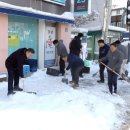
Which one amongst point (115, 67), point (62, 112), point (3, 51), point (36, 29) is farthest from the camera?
point (36, 29)

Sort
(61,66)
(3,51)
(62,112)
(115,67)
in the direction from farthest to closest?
(61,66) < (3,51) < (115,67) < (62,112)

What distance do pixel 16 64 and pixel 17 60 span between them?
283 millimetres

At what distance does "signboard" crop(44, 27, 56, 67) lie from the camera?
1605cm

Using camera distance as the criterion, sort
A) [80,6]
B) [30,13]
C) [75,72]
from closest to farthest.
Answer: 1. [75,72]
2. [30,13]
3. [80,6]

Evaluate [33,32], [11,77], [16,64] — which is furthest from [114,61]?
[33,32]

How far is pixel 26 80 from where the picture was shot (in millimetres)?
12492

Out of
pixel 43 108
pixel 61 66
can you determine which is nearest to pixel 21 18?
pixel 61 66

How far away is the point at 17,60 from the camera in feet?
28.7

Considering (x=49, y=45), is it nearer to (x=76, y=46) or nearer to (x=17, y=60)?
(x=76, y=46)

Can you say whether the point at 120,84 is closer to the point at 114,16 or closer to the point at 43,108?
the point at 43,108

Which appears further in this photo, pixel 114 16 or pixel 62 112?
pixel 114 16

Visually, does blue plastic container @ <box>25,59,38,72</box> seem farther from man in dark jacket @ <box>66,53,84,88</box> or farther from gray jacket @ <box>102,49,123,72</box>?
gray jacket @ <box>102,49,123,72</box>

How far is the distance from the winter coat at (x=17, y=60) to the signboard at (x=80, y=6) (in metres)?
7.78

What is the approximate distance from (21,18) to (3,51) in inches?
85.5
